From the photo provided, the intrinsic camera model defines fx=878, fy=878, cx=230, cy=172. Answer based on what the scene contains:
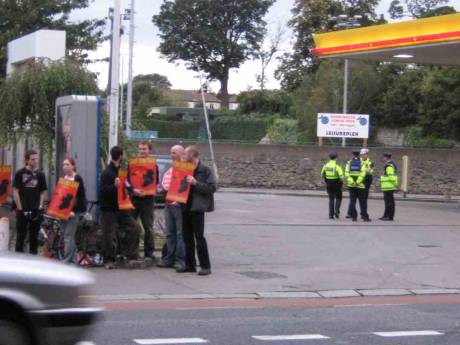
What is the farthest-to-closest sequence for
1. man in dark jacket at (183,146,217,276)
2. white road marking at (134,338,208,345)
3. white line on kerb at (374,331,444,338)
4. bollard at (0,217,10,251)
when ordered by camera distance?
bollard at (0,217,10,251) → man in dark jacket at (183,146,217,276) → white line on kerb at (374,331,444,338) → white road marking at (134,338,208,345)

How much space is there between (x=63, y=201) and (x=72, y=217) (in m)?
0.29

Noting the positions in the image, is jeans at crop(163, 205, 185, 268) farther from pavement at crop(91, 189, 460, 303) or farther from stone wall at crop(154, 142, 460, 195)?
stone wall at crop(154, 142, 460, 195)

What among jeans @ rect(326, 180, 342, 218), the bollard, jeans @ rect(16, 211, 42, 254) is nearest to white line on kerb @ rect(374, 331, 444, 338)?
jeans @ rect(16, 211, 42, 254)

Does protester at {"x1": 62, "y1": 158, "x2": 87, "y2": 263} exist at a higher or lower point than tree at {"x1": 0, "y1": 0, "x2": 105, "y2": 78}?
lower

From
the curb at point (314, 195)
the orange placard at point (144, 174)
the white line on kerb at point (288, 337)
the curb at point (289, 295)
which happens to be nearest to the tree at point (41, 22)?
the curb at point (314, 195)

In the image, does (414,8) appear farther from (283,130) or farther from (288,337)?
(288,337)

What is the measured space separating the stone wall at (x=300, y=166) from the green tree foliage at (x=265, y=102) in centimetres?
2873

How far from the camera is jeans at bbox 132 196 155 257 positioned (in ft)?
44.4

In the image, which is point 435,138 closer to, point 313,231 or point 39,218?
point 313,231

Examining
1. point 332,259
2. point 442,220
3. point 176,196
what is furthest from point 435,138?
point 176,196

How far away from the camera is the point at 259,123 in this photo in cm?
6325

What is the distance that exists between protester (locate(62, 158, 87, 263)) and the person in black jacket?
0.30 m

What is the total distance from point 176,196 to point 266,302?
8.04 feet

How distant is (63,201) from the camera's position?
12664mm
